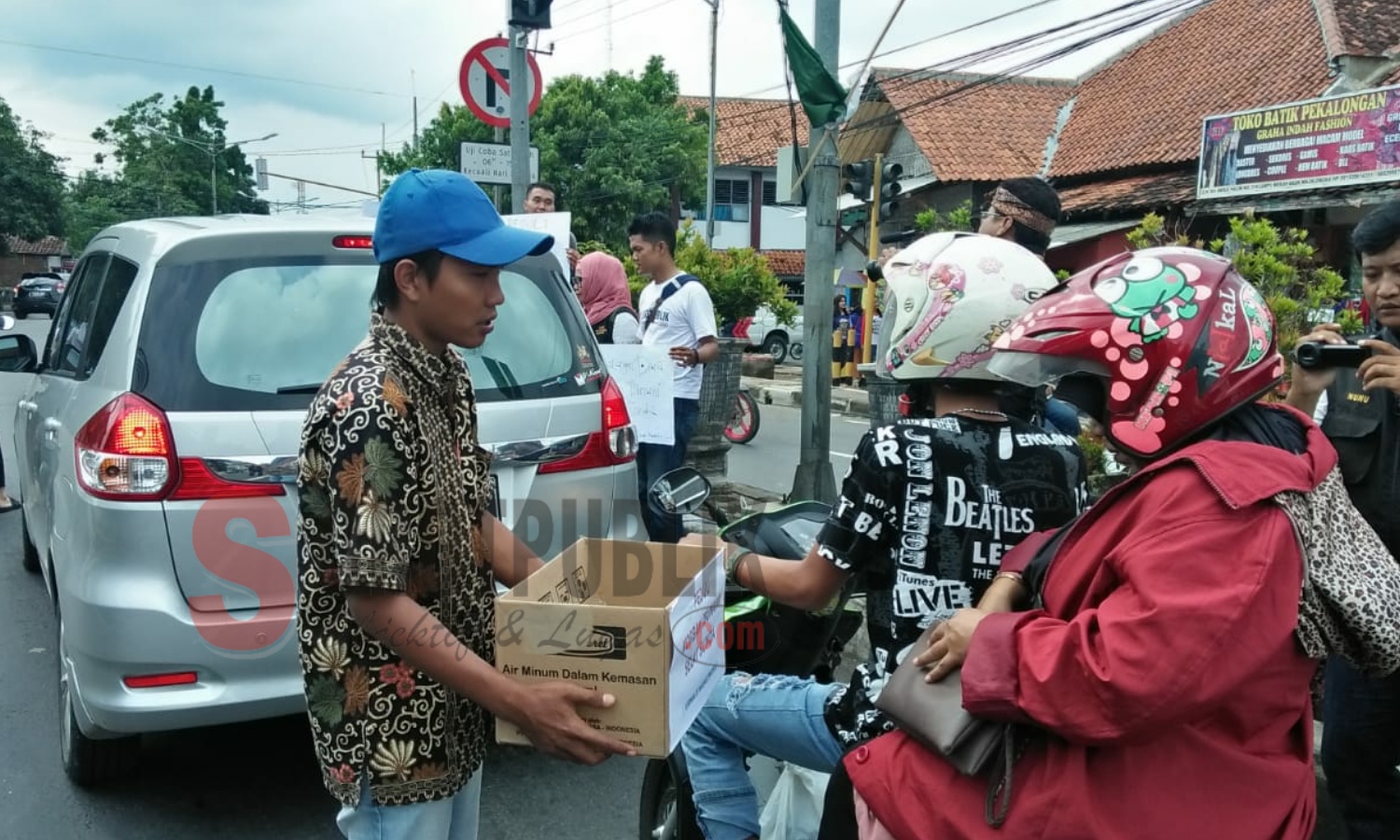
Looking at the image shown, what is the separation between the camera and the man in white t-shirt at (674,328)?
5570 millimetres

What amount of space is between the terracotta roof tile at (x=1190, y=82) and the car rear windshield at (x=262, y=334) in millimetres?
17779

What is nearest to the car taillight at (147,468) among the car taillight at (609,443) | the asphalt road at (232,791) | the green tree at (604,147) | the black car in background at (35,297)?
the car taillight at (609,443)

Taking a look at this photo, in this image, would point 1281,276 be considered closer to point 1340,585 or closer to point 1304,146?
point 1340,585

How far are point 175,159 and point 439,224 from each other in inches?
2899

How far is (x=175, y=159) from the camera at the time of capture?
215 ft

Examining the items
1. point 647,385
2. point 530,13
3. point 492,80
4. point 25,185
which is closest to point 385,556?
point 647,385

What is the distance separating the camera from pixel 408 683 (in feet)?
5.65

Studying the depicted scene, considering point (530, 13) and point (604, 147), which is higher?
point (604, 147)

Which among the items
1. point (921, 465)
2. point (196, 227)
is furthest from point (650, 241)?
point (921, 465)

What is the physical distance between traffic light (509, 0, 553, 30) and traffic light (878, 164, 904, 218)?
635 centimetres

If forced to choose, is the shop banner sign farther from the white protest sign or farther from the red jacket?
the red jacket

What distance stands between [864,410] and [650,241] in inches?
410

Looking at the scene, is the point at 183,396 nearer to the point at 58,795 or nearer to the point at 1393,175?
the point at 58,795

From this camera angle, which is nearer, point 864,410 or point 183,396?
point 183,396
